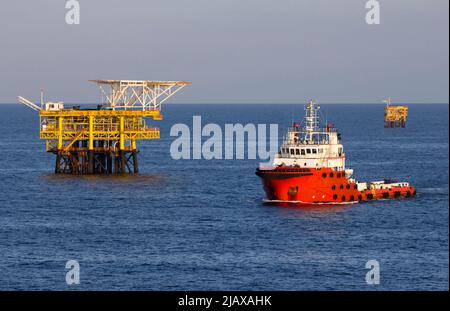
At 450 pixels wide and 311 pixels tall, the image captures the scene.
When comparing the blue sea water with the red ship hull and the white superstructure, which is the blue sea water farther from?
the white superstructure

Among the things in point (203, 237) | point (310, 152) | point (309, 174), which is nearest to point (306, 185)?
point (309, 174)

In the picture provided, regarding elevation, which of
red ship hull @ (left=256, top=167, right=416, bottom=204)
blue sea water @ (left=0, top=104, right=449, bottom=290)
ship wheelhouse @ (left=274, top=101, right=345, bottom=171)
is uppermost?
ship wheelhouse @ (left=274, top=101, right=345, bottom=171)

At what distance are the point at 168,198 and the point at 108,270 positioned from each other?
35402 mm

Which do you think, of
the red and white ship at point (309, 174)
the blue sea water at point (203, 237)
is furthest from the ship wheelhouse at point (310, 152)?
the blue sea water at point (203, 237)

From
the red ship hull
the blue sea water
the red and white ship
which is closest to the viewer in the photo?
the blue sea water

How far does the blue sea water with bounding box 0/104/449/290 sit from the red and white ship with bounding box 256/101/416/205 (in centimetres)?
176

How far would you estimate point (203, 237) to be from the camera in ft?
273

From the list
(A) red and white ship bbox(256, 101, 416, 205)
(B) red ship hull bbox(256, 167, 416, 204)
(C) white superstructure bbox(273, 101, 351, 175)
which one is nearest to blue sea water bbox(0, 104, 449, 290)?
(B) red ship hull bbox(256, 167, 416, 204)

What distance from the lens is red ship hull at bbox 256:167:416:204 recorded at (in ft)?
318

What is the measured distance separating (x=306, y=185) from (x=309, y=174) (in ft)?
4.01

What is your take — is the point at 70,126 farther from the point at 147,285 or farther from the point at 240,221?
the point at 147,285

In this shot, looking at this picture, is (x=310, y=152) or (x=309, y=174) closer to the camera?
(x=309, y=174)

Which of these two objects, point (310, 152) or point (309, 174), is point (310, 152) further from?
point (309, 174)

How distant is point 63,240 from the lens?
81.6 m
